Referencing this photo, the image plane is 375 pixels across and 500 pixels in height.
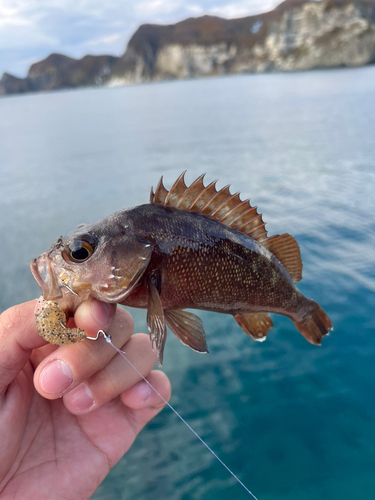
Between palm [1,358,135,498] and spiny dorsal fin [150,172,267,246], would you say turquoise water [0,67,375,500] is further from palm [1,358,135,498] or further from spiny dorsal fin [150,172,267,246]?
spiny dorsal fin [150,172,267,246]

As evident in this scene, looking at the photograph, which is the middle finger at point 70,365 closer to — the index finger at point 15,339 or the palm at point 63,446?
the index finger at point 15,339

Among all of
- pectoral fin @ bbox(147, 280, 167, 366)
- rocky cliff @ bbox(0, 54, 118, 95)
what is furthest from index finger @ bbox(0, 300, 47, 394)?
rocky cliff @ bbox(0, 54, 118, 95)

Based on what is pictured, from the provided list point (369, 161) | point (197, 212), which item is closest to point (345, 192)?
point (369, 161)

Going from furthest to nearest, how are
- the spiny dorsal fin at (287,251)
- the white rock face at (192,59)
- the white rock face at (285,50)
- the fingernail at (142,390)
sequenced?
the white rock face at (192,59) → the white rock face at (285,50) → the fingernail at (142,390) → the spiny dorsal fin at (287,251)

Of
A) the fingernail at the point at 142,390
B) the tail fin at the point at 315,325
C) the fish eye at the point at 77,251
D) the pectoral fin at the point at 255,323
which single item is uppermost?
the fish eye at the point at 77,251

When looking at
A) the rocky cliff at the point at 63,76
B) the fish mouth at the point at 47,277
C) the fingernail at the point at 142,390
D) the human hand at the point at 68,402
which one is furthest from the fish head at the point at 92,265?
the rocky cliff at the point at 63,76

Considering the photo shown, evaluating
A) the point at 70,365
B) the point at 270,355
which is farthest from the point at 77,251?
the point at 270,355

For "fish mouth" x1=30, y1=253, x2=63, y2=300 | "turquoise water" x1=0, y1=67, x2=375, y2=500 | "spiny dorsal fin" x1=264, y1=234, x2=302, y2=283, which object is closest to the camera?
"fish mouth" x1=30, y1=253, x2=63, y2=300
